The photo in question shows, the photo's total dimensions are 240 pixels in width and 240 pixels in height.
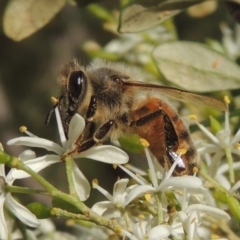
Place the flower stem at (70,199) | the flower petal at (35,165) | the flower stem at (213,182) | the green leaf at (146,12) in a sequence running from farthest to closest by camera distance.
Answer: the green leaf at (146,12), the flower stem at (213,182), the flower petal at (35,165), the flower stem at (70,199)

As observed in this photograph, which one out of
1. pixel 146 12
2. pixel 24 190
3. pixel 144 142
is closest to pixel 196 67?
pixel 146 12

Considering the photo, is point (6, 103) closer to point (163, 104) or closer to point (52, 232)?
point (52, 232)

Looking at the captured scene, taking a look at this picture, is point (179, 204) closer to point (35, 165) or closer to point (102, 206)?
point (102, 206)

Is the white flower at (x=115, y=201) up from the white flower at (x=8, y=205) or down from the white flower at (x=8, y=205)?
down

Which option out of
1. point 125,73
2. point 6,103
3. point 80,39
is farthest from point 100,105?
point 80,39

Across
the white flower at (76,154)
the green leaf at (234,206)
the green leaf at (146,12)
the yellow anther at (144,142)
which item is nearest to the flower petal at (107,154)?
the white flower at (76,154)

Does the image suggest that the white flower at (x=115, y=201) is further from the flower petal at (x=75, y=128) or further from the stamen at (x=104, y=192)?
the flower petal at (x=75, y=128)
